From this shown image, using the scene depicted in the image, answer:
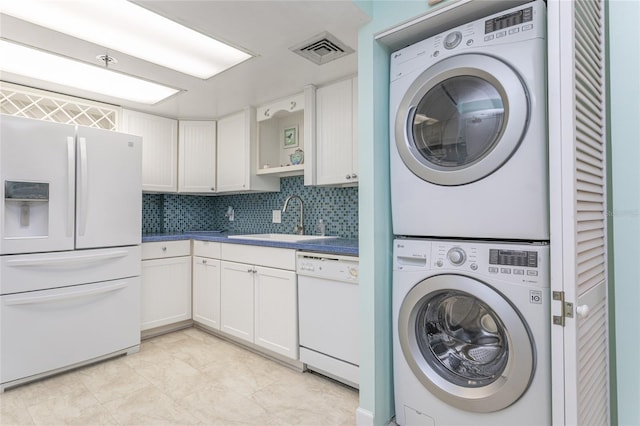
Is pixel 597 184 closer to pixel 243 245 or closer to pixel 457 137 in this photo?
pixel 457 137

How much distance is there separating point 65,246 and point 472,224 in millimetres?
2565

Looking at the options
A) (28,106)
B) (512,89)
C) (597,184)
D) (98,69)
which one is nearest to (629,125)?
(597,184)

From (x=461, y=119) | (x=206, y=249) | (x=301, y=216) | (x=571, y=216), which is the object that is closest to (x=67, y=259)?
(x=206, y=249)

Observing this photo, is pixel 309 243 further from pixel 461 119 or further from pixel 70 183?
pixel 70 183

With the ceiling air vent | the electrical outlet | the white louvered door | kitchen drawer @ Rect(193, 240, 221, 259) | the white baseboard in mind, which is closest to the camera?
the white louvered door

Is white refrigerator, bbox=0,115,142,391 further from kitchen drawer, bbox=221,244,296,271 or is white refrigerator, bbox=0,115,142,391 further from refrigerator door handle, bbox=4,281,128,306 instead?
kitchen drawer, bbox=221,244,296,271

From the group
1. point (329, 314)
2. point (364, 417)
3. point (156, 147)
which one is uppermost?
point (156, 147)

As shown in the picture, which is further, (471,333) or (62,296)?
(62,296)

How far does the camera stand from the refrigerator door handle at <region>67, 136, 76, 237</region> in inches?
93.9

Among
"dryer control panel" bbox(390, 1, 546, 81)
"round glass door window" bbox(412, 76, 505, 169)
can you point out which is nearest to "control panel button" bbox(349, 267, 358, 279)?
"round glass door window" bbox(412, 76, 505, 169)

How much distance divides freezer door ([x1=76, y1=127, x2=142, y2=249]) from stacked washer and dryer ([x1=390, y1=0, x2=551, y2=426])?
2101 millimetres

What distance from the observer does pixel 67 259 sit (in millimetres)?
2385

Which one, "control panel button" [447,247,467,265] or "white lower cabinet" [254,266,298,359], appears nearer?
"control panel button" [447,247,467,265]

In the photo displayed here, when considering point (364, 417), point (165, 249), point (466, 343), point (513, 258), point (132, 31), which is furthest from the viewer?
point (165, 249)
